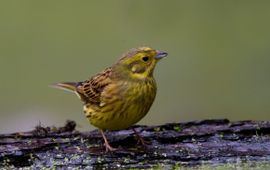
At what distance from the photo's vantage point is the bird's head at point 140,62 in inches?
225

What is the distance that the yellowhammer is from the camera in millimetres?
5559

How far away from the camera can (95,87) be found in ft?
19.3

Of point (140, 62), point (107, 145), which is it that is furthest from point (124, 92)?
point (107, 145)

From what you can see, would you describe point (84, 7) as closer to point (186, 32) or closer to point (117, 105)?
point (186, 32)

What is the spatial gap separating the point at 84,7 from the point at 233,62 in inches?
69.0

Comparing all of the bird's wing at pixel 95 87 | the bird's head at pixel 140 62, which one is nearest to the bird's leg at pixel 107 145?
the bird's wing at pixel 95 87

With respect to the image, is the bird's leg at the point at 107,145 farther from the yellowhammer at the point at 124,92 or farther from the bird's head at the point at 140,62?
the bird's head at the point at 140,62

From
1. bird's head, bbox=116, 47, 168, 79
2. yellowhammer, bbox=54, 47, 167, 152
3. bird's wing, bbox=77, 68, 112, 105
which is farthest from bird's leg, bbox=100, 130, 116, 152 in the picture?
bird's head, bbox=116, 47, 168, 79

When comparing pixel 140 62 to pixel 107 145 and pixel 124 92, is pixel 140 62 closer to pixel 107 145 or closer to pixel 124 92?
pixel 124 92

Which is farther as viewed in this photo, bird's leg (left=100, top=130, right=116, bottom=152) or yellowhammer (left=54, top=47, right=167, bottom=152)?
yellowhammer (left=54, top=47, right=167, bottom=152)

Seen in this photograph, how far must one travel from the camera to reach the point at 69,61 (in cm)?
930

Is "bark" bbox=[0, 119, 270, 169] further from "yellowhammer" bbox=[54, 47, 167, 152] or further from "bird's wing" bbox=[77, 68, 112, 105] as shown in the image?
"bird's wing" bbox=[77, 68, 112, 105]

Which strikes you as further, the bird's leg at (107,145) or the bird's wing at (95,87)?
the bird's wing at (95,87)

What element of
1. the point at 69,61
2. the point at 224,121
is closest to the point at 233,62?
the point at 69,61
